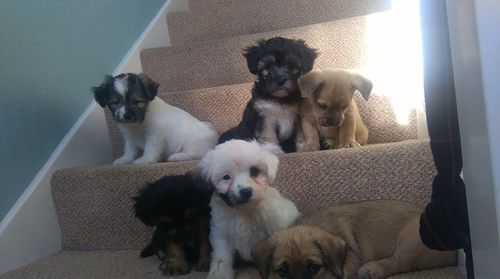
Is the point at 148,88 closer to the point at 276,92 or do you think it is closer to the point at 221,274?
the point at 276,92

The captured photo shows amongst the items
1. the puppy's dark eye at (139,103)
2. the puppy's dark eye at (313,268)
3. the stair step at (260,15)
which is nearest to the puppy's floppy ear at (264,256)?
the puppy's dark eye at (313,268)

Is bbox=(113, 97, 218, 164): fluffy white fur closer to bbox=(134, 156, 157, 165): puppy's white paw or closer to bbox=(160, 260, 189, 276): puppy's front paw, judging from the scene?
bbox=(134, 156, 157, 165): puppy's white paw

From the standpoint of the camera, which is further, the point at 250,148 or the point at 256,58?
the point at 256,58

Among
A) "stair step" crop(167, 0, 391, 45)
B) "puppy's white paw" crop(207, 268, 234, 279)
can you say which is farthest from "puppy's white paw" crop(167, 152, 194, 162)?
"stair step" crop(167, 0, 391, 45)

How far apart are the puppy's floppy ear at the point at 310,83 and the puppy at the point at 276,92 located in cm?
12

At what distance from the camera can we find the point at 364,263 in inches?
57.6

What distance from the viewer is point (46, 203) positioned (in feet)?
6.66

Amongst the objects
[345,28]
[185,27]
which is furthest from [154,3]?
[345,28]

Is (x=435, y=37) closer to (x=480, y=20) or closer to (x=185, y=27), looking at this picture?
(x=480, y=20)

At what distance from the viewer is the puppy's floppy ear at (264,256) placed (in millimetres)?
1373

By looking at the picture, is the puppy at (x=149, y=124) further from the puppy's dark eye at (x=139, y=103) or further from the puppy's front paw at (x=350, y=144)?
the puppy's front paw at (x=350, y=144)

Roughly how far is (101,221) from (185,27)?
1651 millimetres

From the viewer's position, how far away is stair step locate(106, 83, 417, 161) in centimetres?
209

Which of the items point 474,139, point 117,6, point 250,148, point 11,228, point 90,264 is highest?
point 117,6
